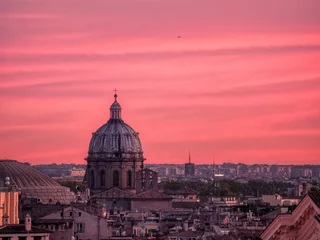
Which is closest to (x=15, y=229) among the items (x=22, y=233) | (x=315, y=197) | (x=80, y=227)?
(x=22, y=233)

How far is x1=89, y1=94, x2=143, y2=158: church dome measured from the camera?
190 metres

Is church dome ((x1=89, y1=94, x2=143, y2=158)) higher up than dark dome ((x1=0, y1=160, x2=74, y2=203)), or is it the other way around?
church dome ((x1=89, y1=94, x2=143, y2=158))

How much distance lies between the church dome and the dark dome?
62.4 meters

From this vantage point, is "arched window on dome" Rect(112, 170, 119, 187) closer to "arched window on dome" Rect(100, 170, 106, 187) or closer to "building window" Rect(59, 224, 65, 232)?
"arched window on dome" Rect(100, 170, 106, 187)

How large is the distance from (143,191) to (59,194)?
188 feet

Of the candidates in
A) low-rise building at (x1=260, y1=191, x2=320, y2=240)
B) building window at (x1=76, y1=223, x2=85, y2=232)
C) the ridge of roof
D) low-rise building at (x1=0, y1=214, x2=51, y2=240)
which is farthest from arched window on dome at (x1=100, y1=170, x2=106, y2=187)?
low-rise building at (x1=260, y1=191, x2=320, y2=240)

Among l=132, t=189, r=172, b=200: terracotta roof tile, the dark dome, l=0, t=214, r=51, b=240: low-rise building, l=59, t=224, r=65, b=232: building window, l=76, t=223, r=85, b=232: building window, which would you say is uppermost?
l=132, t=189, r=172, b=200: terracotta roof tile

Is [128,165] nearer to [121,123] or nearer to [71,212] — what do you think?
[121,123]

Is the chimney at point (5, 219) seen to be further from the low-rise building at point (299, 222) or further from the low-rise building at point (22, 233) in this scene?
the low-rise building at point (299, 222)

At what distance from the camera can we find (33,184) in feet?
401

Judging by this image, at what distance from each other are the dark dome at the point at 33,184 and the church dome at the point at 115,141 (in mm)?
62391

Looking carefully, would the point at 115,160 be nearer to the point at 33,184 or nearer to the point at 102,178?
the point at 102,178

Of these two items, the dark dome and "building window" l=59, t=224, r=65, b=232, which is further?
the dark dome

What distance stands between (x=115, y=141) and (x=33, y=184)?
68.6 metres
